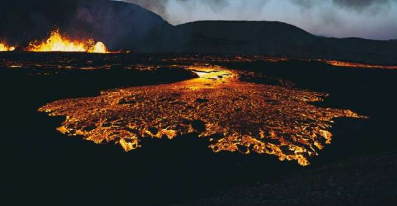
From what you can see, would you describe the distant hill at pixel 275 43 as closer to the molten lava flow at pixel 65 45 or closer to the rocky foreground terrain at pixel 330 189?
the molten lava flow at pixel 65 45

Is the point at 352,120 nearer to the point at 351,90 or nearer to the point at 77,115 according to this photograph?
the point at 351,90

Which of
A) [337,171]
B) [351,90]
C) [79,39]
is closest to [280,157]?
[337,171]

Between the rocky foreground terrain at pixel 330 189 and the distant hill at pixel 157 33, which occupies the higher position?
the distant hill at pixel 157 33

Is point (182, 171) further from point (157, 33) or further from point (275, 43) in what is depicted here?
point (157, 33)

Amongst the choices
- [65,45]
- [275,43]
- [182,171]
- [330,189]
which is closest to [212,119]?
[182,171]

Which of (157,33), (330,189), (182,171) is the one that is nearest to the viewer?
(330,189)

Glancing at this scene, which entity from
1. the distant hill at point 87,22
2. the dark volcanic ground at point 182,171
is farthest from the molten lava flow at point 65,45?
the dark volcanic ground at point 182,171

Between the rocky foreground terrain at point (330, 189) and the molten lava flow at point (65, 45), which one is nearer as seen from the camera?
the rocky foreground terrain at point (330, 189)
